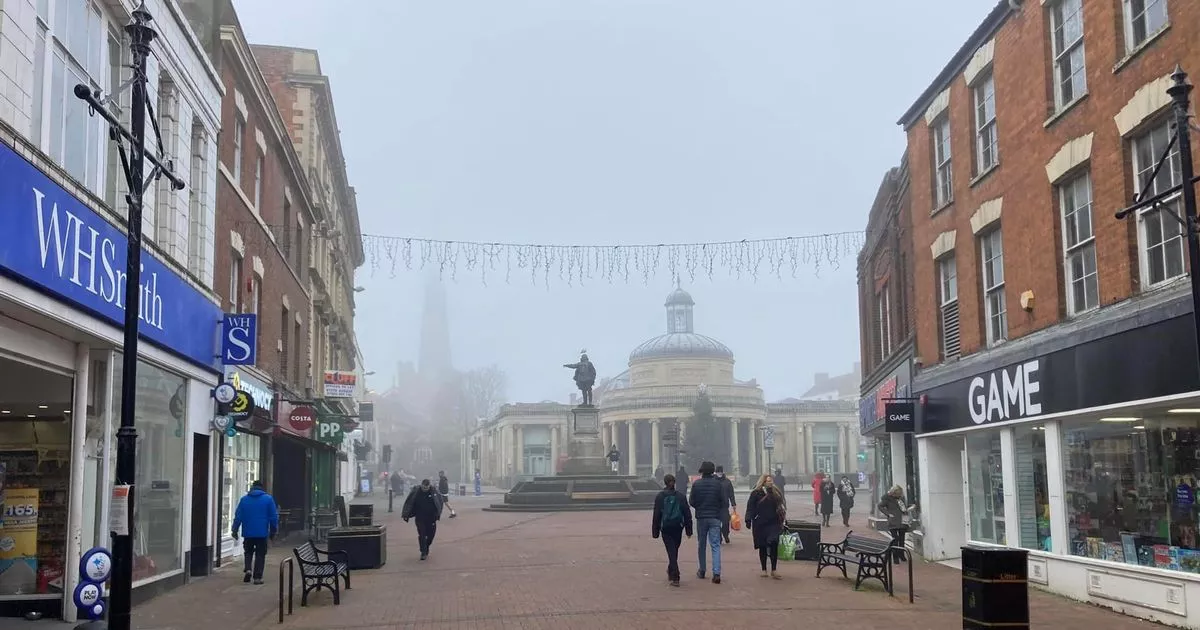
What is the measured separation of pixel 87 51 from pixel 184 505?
7.43 meters

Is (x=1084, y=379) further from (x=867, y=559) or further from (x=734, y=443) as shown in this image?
(x=734, y=443)

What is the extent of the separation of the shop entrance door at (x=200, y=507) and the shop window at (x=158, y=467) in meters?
1.12

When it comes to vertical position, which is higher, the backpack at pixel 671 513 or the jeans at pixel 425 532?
the backpack at pixel 671 513

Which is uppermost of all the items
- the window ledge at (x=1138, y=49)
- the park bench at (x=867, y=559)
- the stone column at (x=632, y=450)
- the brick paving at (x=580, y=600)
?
the window ledge at (x=1138, y=49)

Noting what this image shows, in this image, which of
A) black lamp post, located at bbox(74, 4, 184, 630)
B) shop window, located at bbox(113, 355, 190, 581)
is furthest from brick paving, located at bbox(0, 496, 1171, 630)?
black lamp post, located at bbox(74, 4, 184, 630)

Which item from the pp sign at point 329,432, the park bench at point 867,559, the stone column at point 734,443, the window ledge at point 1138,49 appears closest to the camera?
the window ledge at point 1138,49

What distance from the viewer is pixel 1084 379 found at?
44.5ft

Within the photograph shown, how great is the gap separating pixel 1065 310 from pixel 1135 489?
2.77 meters

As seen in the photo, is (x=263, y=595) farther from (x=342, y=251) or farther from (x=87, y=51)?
(x=342, y=251)

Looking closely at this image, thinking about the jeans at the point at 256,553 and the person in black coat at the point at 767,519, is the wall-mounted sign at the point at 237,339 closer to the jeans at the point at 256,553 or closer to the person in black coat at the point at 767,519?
the jeans at the point at 256,553

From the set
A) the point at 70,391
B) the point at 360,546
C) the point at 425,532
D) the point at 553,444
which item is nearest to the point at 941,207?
the point at 425,532

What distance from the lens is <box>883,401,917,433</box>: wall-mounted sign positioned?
817 inches

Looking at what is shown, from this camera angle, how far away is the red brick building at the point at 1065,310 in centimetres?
1210

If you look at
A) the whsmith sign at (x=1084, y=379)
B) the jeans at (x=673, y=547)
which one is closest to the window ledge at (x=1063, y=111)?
the whsmith sign at (x=1084, y=379)
